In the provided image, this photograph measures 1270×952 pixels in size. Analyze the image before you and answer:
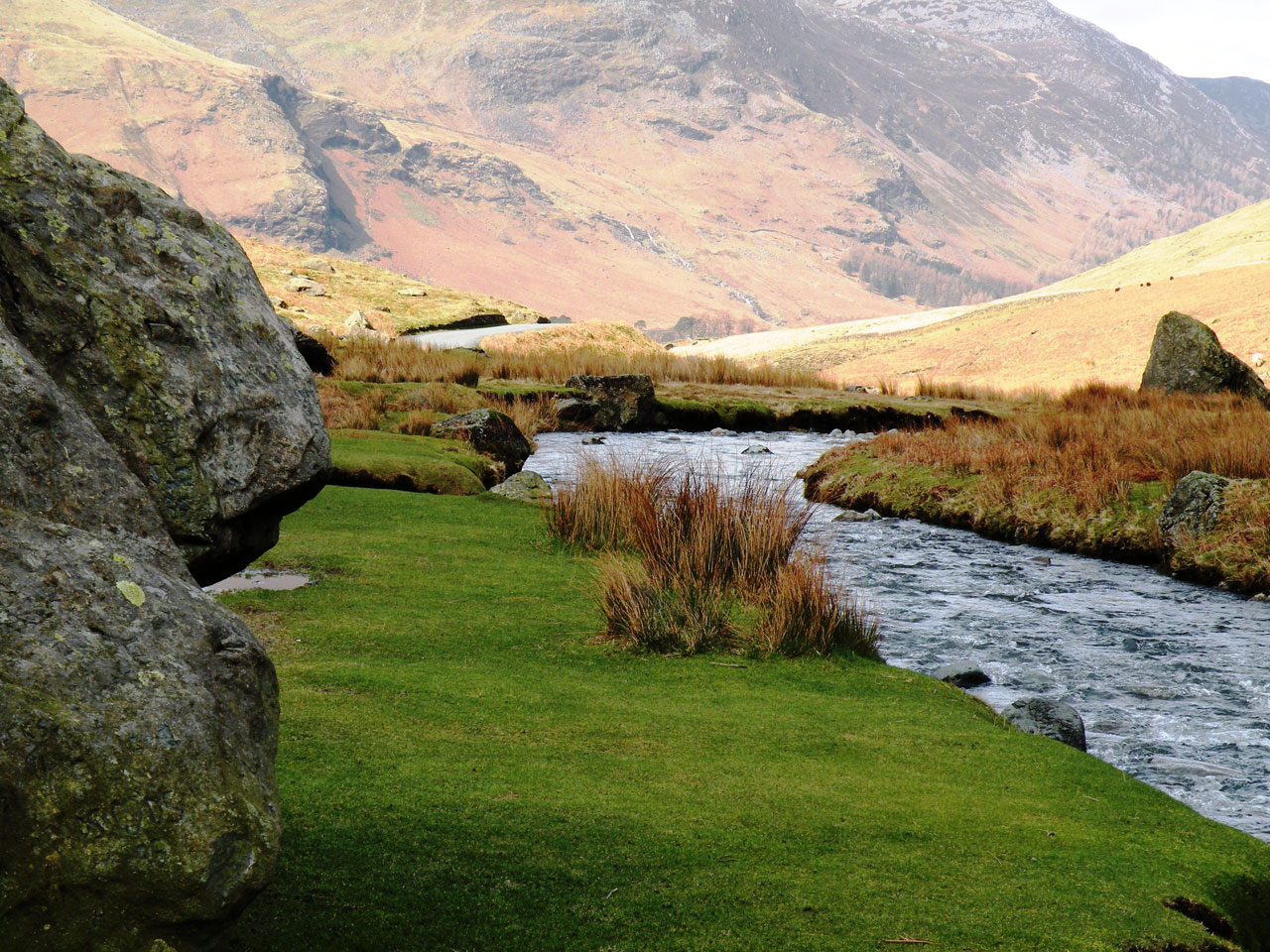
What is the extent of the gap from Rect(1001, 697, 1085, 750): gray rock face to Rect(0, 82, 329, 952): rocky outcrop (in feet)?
15.4

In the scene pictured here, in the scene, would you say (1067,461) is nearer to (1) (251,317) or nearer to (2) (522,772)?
(2) (522,772)

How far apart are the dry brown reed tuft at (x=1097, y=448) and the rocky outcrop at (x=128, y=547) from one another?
1205 centimetres

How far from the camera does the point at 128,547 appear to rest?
2459 mm

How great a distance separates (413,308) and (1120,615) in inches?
1829

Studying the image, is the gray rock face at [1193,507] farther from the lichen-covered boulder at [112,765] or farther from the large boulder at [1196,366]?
the lichen-covered boulder at [112,765]

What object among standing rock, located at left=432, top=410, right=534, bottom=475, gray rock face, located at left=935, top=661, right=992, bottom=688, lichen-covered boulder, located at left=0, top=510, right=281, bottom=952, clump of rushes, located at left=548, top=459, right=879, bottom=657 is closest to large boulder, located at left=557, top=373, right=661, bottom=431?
standing rock, located at left=432, top=410, right=534, bottom=475

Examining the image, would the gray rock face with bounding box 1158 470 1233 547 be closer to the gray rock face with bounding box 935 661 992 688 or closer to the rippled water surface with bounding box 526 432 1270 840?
the rippled water surface with bounding box 526 432 1270 840

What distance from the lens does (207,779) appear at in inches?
86.2

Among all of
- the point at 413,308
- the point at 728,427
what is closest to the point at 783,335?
the point at 413,308

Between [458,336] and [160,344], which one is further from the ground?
[458,336]

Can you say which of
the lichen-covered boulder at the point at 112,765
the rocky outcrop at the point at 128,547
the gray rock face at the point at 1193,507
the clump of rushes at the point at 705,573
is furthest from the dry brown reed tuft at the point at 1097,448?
the lichen-covered boulder at the point at 112,765

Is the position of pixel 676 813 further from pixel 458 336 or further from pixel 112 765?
pixel 458 336

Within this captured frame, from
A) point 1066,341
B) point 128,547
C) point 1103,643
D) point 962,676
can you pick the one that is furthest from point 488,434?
point 1066,341

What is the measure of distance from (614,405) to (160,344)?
21600 mm
